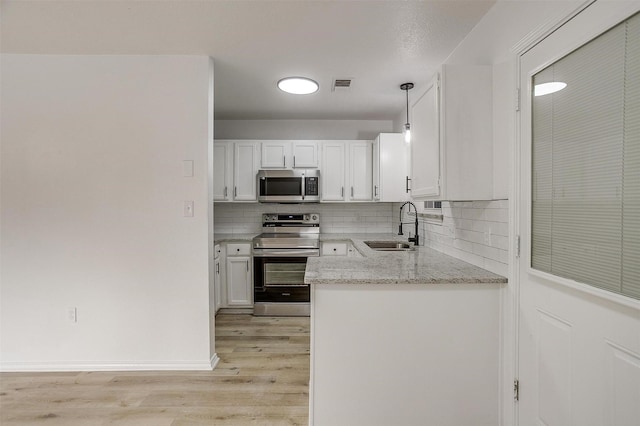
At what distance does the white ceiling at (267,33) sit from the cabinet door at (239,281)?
2070 millimetres

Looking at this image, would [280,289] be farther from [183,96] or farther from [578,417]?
[578,417]

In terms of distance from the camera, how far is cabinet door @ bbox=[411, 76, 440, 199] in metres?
1.81

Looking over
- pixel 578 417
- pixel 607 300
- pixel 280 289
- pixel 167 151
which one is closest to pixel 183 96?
pixel 167 151

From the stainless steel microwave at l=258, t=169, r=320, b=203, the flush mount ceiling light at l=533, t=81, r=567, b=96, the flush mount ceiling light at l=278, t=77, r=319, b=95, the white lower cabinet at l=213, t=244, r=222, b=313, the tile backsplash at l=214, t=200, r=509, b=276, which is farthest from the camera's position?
the stainless steel microwave at l=258, t=169, r=320, b=203

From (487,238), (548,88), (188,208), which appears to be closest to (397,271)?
(487,238)

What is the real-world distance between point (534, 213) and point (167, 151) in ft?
8.21

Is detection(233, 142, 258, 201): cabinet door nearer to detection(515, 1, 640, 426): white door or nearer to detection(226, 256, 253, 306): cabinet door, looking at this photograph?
detection(226, 256, 253, 306): cabinet door

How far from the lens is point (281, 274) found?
367 cm

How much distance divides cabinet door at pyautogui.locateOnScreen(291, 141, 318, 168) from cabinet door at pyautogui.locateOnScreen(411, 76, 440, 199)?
187cm

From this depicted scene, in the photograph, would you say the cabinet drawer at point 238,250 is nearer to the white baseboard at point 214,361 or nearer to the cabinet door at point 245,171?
the cabinet door at point 245,171

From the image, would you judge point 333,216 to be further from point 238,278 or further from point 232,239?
point 238,278

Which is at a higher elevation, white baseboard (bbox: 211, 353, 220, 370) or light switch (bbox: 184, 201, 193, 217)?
light switch (bbox: 184, 201, 193, 217)

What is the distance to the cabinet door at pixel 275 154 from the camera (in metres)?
3.93

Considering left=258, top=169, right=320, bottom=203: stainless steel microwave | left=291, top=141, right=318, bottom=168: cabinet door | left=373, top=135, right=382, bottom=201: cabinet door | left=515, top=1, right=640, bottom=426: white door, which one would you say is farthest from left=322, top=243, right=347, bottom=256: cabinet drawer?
left=515, top=1, right=640, bottom=426: white door
